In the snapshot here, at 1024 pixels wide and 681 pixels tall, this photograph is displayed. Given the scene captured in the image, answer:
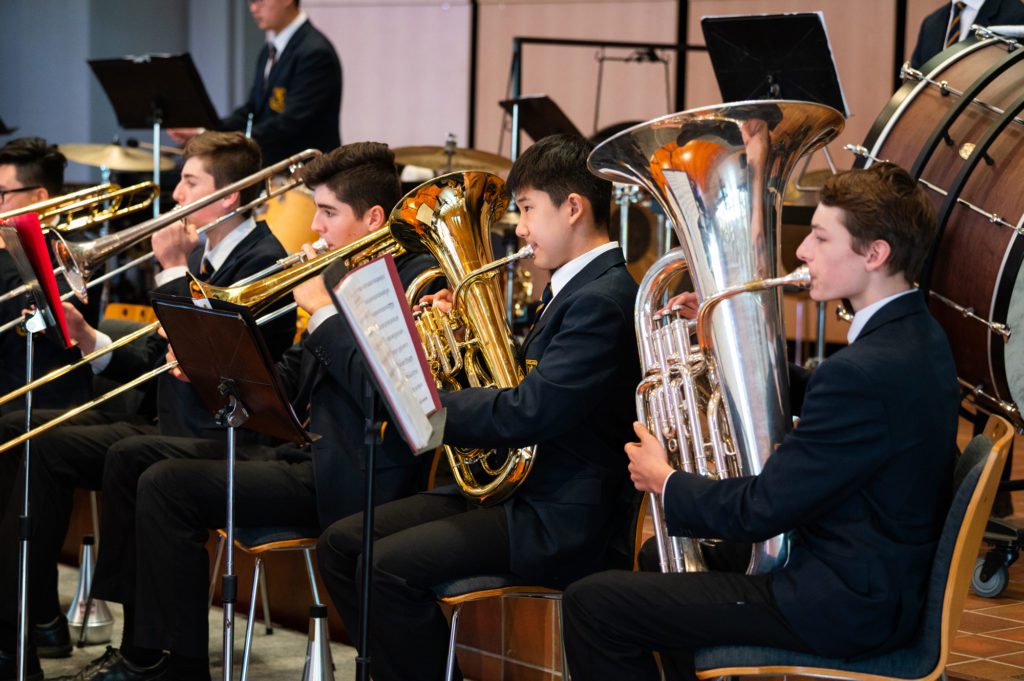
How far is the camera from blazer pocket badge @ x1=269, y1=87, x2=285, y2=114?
554cm

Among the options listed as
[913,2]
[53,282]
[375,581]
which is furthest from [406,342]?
[913,2]

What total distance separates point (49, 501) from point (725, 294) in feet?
7.79

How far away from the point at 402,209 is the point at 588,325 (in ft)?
1.87

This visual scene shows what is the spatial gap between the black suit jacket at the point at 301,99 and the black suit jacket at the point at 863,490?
3.91 metres

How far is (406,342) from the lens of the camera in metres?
2.07

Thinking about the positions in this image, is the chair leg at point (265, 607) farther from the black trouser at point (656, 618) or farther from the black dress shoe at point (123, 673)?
the black trouser at point (656, 618)

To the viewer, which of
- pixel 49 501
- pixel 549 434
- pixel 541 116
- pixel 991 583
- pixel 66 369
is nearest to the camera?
pixel 549 434

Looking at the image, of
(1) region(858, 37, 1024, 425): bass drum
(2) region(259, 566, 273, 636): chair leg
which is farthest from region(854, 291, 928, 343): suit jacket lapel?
(2) region(259, 566, 273, 636): chair leg

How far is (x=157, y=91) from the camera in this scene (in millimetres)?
5543

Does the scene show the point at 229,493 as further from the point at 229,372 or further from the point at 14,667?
the point at 14,667

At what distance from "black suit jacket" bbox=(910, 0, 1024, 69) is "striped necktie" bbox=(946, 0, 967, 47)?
5 cm

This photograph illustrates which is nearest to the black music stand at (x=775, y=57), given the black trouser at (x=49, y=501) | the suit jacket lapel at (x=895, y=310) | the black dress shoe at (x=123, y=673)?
the suit jacket lapel at (x=895, y=310)

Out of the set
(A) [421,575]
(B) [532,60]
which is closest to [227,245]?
(A) [421,575]

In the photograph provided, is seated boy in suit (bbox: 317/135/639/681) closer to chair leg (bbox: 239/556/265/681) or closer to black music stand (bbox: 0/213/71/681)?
chair leg (bbox: 239/556/265/681)
